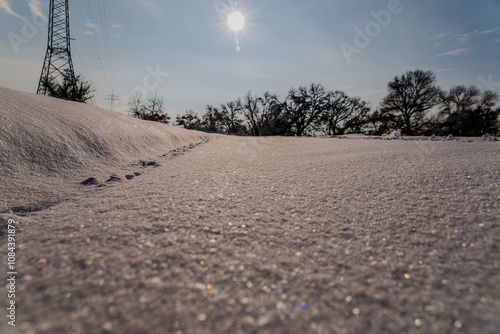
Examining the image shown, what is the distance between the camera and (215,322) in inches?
20.9

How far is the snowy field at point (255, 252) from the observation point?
545mm

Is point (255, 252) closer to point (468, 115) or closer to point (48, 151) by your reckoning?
point (48, 151)

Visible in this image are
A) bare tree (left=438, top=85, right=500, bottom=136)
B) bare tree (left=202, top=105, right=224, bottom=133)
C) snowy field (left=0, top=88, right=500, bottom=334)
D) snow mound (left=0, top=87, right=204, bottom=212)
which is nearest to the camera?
snowy field (left=0, top=88, right=500, bottom=334)

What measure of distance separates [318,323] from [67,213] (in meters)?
1.28

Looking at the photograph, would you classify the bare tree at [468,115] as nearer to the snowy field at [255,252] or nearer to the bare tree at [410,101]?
the bare tree at [410,101]

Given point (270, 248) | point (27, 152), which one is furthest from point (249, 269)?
point (27, 152)

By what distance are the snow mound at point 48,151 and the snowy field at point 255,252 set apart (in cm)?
2

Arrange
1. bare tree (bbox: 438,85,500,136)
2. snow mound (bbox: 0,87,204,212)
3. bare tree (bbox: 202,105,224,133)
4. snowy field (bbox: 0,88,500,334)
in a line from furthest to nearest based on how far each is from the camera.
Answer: bare tree (bbox: 202,105,224,133)
bare tree (bbox: 438,85,500,136)
snow mound (bbox: 0,87,204,212)
snowy field (bbox: 0,88,500,334)

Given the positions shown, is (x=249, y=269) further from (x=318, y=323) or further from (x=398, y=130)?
(x=398, y=130)

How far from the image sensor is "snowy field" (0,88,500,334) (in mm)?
545

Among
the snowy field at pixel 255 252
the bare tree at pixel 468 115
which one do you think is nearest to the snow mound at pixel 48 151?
the snowy field at pixel 255 252

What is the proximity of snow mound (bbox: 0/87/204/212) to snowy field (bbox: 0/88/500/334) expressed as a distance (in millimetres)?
16

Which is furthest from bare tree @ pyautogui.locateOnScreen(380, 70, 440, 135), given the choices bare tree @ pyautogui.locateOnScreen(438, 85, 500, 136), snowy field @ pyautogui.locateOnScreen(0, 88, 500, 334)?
snowy field @ pyautogui.locateOnScreen(0, 88, 500, 334)

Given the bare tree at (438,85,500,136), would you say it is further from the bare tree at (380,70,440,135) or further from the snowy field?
the snowy field
